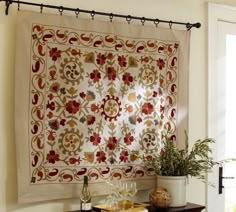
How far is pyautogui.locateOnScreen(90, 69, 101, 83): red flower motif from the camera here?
2521 millimetres

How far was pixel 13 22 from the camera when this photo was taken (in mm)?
2326

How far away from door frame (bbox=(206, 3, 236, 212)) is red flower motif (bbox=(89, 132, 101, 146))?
92cm

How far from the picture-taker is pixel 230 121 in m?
3.20

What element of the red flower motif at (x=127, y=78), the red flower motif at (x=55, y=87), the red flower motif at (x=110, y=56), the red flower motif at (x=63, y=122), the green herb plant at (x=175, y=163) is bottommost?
the green herb plant at (x=175, y=163)

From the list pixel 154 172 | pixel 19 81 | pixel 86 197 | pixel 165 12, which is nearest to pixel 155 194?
pixel 154 172

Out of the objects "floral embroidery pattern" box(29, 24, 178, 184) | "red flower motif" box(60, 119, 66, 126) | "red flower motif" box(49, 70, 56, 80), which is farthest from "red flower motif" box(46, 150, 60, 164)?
"red flower motif" box(49, 70, 56, 80)

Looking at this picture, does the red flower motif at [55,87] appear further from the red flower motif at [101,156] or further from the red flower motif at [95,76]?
the red flower motif at [101,156]

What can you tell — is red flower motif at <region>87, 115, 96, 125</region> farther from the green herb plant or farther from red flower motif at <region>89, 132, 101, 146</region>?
the green herb plant

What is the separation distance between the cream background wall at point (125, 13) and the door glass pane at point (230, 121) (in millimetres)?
230

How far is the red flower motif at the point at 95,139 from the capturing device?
252 cm

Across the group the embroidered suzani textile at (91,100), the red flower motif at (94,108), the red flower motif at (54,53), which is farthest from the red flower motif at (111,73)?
the red flower motif at (54,53)

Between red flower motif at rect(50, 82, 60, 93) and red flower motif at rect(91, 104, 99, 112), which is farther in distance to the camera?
red flower motif at rect(91, 104, 99, 112)

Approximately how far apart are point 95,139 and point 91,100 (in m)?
0.23

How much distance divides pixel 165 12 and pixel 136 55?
16.6 inches
